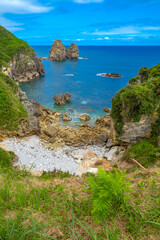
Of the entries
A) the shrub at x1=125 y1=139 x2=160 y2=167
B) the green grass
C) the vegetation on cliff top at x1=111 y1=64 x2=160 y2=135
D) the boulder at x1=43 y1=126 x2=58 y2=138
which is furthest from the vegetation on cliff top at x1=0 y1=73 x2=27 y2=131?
the green grass

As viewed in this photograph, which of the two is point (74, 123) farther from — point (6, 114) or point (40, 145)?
point (6, 114)

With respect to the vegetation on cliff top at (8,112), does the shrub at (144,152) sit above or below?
below

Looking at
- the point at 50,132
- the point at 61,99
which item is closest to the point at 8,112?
the point at 50,132

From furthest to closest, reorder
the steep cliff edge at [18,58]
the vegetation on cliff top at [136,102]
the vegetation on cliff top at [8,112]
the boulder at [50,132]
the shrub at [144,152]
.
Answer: the steep cliff edge at [18,58]
the boulder at [50,132]
the vegetation on cliff top at [8,112]
the vegetation on cliff top at [136,102]
the shrub at [144,152]

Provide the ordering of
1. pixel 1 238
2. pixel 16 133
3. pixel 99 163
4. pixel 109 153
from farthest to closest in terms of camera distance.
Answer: pixel 16 133 < pixel 109 153 < pixel 99 163 < pixel 1 238

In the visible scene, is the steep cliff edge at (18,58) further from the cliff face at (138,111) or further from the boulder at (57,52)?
the boulder at (57,52)

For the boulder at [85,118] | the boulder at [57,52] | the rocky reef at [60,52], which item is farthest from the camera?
the boulder at [57,52]

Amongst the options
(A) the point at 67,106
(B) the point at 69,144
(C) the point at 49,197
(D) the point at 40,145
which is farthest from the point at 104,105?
(C) the point at 49,197

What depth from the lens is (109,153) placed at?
20.4m

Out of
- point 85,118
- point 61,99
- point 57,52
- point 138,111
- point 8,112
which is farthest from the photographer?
point 57,52

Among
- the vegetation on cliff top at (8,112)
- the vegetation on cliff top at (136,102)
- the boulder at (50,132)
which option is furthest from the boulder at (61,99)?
the vegetation on cliff top at (136,102)

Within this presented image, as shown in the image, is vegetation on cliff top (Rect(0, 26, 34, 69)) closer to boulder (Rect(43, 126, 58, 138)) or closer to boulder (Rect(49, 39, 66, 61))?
boulder (Rect(43, 126, 58, 138))

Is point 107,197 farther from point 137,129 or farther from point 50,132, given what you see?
point 50,132

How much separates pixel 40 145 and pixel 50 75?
53329 mm
